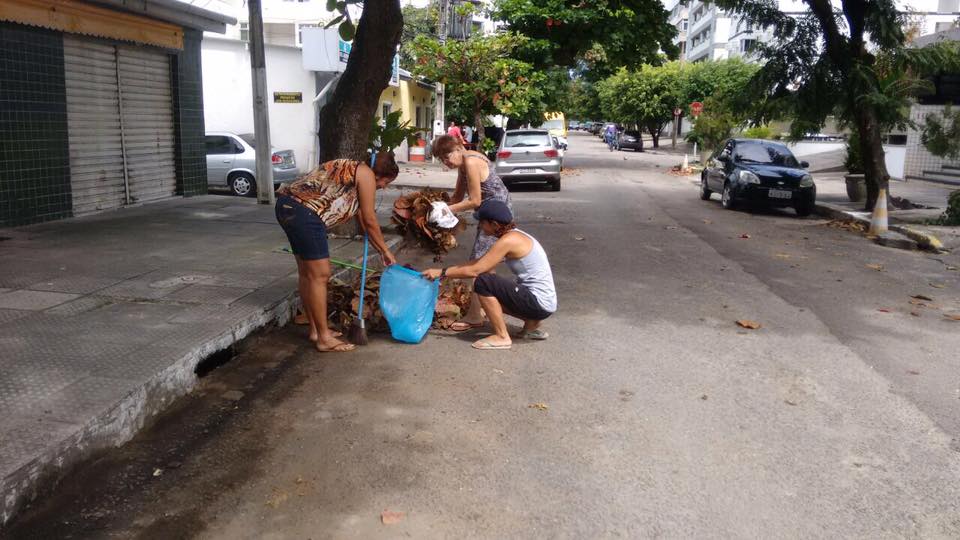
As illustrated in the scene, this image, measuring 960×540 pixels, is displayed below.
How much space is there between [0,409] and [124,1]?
8888mm

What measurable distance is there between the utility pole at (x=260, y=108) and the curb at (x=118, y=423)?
753 centimetres

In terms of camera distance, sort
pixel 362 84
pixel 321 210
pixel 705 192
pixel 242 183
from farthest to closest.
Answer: pixel 705 192
pixel 242 183
pixel 362 84
pixel 321 210

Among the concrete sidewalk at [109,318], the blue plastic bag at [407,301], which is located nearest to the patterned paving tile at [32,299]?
the concrete sidewalk at [109,318]

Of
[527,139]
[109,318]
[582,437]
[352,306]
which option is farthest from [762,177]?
[109,318]

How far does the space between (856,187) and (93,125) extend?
15548mm

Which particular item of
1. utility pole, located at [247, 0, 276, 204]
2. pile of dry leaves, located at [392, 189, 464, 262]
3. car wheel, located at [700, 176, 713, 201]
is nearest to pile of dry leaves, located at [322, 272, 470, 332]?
pile of dry leaves, located at [392, 189, 464, 262]

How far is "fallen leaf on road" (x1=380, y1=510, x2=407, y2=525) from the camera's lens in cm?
331

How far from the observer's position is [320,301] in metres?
5.67

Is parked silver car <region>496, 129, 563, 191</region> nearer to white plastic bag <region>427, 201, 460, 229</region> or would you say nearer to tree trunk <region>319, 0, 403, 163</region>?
tree trunk <region>319, 0, 403, 163</region>

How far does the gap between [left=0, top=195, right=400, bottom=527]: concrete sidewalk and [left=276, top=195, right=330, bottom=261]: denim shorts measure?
31.5 inches

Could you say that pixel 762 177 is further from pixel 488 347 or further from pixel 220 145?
pixel 488 347

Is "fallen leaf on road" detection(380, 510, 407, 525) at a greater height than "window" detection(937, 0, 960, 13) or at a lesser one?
lesser

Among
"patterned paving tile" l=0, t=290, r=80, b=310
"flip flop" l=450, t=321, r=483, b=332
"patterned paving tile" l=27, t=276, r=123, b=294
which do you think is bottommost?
"flip flop" l=450, t=321, r=483, b=332

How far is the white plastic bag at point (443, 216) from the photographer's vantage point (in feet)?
19.8
